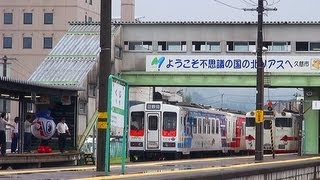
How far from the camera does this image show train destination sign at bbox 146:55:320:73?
Answer: 44594mm

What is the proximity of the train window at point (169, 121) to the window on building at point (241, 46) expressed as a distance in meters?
10.9

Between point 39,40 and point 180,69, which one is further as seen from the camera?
point 39,40

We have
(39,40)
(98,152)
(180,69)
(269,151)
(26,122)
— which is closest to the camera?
(98,152)

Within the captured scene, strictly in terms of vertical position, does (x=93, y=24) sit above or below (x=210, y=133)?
above

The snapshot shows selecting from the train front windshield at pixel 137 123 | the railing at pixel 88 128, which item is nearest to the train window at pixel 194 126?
the train front windshield at pixel 137 123

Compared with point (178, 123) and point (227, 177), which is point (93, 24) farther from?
point (227, 177)

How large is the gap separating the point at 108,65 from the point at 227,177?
413cm

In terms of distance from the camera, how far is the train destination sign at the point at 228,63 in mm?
44594

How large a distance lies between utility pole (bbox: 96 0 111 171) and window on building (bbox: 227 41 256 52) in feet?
98.7

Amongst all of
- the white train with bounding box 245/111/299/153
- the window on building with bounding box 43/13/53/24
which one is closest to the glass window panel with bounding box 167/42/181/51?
the white train with bounding box 245/111/299/153

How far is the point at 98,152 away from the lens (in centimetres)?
1645

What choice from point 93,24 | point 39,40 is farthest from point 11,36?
point 93,24

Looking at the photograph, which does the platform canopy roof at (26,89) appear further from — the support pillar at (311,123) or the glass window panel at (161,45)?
the support pillar at (311,123)

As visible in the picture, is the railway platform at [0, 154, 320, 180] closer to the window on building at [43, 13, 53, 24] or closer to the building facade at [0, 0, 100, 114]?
the building facade at [0, 0, 100, 114]
